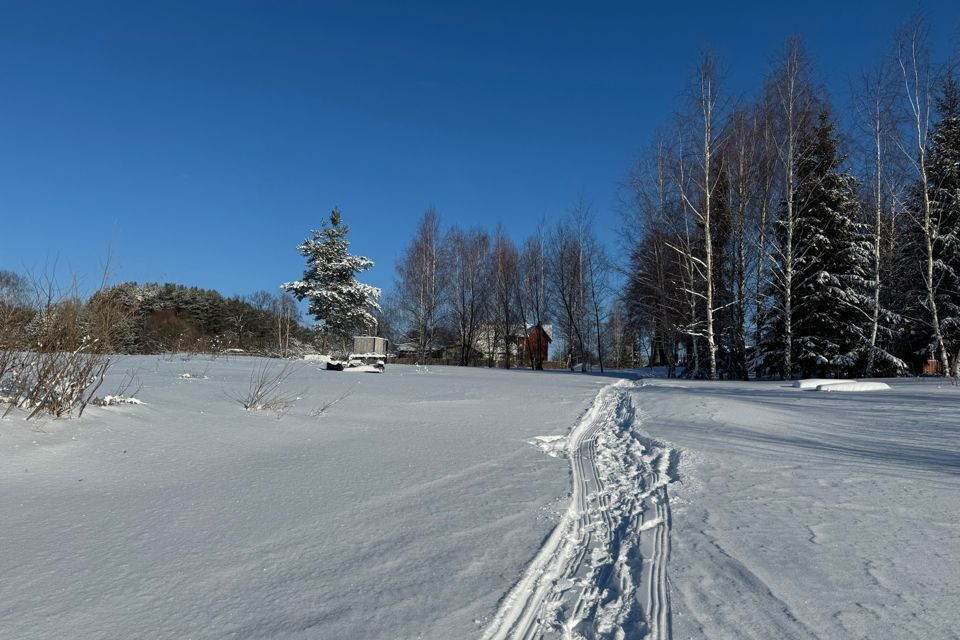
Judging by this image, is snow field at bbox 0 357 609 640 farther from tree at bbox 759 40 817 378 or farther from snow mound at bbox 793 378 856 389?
tree at bbox 759 40 817 378

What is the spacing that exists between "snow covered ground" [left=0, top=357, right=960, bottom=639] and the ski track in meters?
0.01

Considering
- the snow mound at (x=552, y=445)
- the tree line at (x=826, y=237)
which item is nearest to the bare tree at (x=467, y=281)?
the tree line at (x=826, y=237)

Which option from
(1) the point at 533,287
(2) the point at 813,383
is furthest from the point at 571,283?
(2) the point at 813,383

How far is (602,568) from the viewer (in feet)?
9.52

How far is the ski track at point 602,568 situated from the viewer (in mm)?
2299

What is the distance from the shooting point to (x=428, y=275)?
114 ft

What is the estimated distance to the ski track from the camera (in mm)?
2299

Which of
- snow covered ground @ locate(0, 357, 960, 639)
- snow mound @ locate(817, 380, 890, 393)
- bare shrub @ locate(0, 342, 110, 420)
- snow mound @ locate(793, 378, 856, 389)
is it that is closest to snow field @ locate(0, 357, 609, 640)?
snow covered ground @ locate(0, 357, 960, 639)

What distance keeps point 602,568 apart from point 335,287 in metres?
32.7

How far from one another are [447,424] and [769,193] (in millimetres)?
16269

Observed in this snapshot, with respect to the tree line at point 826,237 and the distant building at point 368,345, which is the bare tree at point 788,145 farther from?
the distant building at point 368,345

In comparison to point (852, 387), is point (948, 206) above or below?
above

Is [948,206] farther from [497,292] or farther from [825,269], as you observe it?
[497,292]

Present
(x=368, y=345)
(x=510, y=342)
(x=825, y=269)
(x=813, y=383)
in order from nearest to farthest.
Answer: (x=813, y=383) < (x=825, y=269) < (x=368, y=345) < (x=510, y=342)
